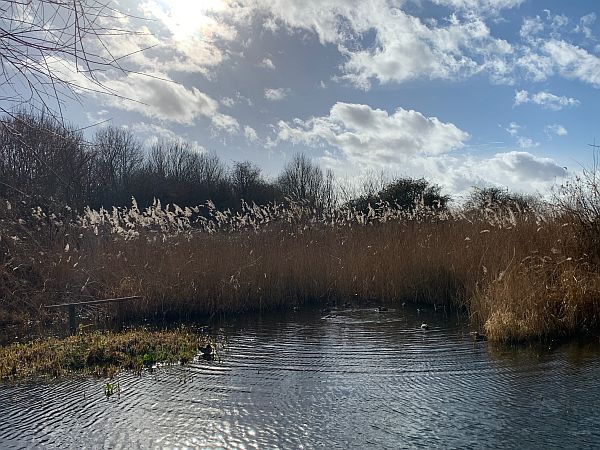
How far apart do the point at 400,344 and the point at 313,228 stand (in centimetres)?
562

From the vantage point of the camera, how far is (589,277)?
7.54m

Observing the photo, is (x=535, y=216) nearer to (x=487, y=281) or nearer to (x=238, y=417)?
(x=487, y=281)

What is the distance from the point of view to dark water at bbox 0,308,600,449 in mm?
3941

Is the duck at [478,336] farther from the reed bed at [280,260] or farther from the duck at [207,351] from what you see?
the duck at [207,351]

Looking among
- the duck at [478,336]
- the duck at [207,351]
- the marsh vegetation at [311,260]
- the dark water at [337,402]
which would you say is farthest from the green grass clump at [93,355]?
the duck at [478,336]

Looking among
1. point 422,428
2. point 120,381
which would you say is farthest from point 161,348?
point 422,428

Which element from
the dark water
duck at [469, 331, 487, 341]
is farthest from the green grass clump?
duck at [469, 331, 487, 341]

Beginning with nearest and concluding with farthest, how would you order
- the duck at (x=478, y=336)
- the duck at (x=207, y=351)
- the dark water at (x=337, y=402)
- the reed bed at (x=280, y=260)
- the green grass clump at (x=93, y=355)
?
the dark water at (x=337, y=402) → the green grass clump at (x=93, y=355) → the duck at (x=207, y=351) → the duck at (x=478, y=336) → the reed bed at (x=280, y=260)

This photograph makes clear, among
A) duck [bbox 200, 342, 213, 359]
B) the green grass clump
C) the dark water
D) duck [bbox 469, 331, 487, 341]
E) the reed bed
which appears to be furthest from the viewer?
the reed bed

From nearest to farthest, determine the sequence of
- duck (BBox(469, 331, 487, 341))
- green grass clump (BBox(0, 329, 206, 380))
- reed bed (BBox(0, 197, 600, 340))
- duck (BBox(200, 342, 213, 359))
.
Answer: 1. green grass clump (BBox(0, 329, 206, 380))
2. duck (BBox(200, 342, 213, 359))
3. duck (BBox(469, 331, 487, 341))
4. reed bed (BBox(0, 197, 600, 340))

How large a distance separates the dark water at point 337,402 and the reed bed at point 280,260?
2247 mm

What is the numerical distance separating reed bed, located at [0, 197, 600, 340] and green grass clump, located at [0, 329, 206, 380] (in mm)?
2643

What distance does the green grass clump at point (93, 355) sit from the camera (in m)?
5.90

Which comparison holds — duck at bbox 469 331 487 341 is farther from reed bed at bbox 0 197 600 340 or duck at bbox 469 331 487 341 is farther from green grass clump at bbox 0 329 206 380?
green grass clump at bbox 0 329 206 380
